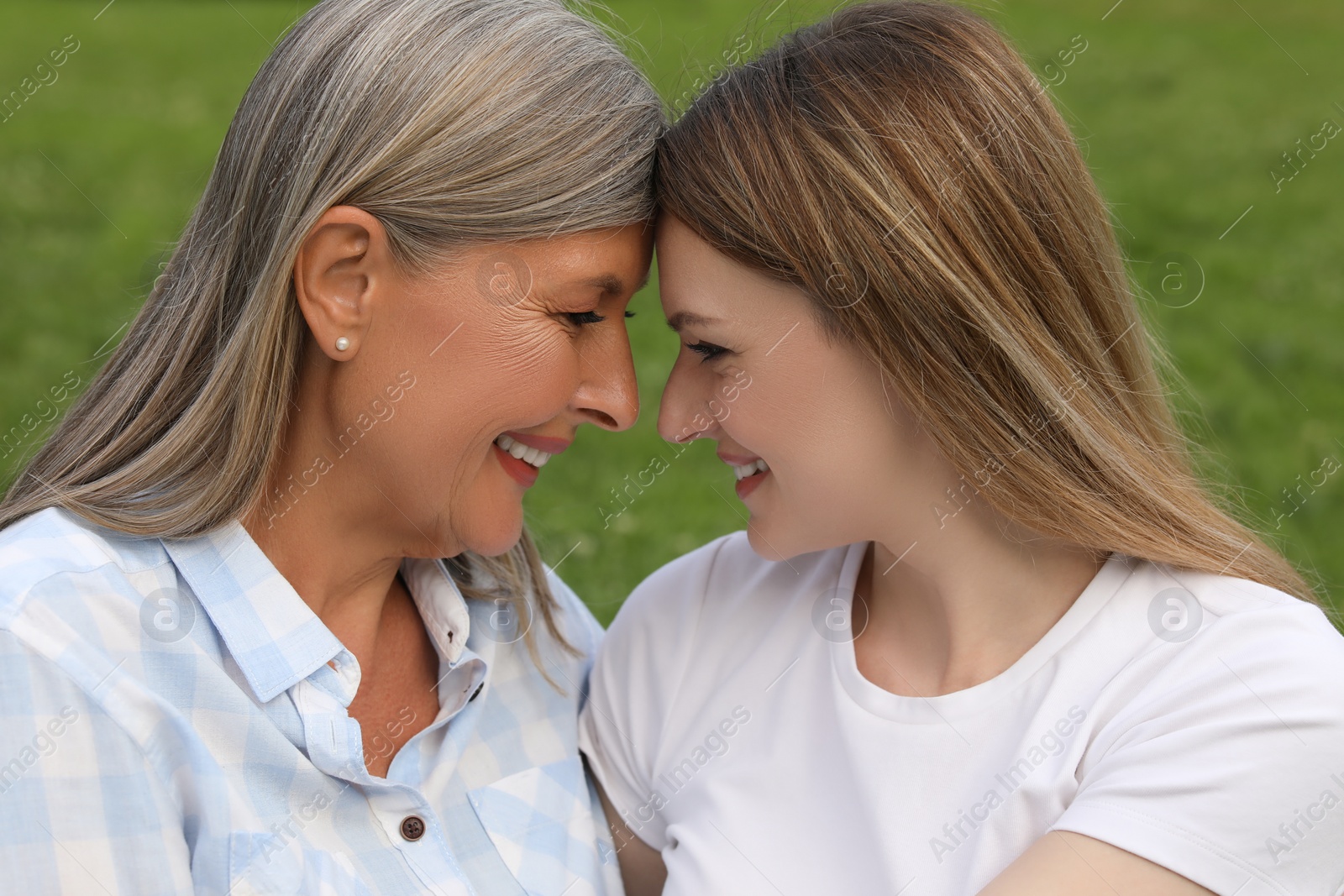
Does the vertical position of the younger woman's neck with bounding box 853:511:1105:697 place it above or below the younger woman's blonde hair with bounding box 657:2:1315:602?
below

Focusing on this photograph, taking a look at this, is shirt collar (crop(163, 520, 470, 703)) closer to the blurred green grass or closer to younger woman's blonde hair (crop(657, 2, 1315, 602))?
the blurred green grass

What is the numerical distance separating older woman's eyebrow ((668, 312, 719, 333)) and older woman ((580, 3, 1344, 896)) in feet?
0.05

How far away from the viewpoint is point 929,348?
2477 millimetres

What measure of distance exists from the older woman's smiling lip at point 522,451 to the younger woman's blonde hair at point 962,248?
552mm

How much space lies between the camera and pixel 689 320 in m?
2.63

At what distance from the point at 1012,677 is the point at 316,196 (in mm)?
1578

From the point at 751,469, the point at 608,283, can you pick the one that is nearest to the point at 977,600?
the point at 751,469

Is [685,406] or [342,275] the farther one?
[685,406]

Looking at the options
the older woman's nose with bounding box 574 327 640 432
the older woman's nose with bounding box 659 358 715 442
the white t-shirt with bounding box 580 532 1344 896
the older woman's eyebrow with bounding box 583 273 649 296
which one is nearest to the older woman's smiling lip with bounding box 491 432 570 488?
the older woman's nose with bounding box 574 327 640 432

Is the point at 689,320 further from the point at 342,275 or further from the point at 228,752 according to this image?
the point at 228,752

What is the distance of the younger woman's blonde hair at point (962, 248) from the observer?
2.43 metres

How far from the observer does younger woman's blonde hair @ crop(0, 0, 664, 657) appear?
2.37m

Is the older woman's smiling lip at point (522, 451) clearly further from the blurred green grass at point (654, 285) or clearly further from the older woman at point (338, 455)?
the blurred green grass at point (654, 285)

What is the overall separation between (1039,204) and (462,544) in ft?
4.38
